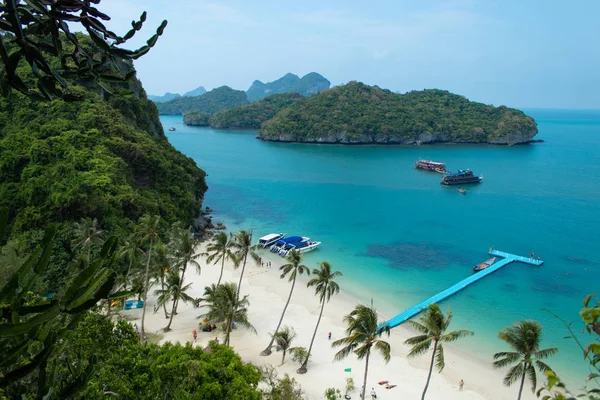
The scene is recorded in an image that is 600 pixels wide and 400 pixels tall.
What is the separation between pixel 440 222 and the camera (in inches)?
1829

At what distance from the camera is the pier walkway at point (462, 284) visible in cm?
2614

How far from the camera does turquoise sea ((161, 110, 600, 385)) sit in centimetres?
2914

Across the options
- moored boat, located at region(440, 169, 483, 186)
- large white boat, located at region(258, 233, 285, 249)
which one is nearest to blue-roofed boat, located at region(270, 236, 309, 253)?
large white boat, located at region(258, 233, 285, 249)

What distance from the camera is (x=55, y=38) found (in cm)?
280

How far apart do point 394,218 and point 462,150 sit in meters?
65.4

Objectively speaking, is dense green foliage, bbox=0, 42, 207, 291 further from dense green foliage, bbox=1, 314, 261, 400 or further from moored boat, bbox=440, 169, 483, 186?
moored boat, bbox=440, 169, 483, 186

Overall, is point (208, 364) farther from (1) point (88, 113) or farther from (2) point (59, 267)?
(1) point (88, 113)

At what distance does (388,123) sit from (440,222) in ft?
242

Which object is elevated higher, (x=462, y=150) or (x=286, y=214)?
(x=462, y=150)

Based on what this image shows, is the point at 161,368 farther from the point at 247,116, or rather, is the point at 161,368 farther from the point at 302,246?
the point at 247,116

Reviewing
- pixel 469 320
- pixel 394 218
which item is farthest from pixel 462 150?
pixel 469 320

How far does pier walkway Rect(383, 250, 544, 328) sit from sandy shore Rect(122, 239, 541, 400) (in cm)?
97

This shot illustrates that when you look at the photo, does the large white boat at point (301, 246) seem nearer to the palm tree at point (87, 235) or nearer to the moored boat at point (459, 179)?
the palm tree at point (87, 235)

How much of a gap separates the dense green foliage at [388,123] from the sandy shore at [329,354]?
8810 cm
